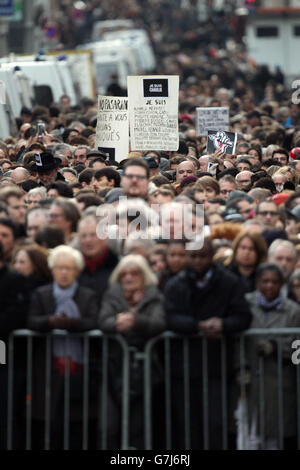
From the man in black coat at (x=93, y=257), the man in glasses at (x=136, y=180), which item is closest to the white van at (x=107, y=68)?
the man in glasses at (x=136, y=180)

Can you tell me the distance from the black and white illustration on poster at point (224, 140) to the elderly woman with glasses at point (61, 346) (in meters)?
8.87

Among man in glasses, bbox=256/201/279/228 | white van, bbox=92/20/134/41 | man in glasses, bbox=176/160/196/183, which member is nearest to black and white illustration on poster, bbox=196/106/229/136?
man in glasses, bbox=176/160/196/183

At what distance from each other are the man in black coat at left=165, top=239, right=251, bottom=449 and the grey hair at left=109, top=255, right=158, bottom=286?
0.45 feet

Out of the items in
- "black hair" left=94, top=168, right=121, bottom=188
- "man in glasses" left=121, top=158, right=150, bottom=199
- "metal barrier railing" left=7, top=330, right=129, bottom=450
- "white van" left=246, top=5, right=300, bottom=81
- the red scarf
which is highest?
"white van" left=246, top=5, right=300, bottom=81

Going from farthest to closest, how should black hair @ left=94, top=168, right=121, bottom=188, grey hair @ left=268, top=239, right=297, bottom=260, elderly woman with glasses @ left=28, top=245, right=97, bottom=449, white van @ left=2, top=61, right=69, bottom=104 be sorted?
white van @ left=2, top=61, right=69, bottom=104, black hair @ left=94, top=168, right=121, bottom=188, grey hair @ left=268, top=239, right=297, bottom=260, elderly woman with glasses @ left=28, top=245, right=97, bottom=449

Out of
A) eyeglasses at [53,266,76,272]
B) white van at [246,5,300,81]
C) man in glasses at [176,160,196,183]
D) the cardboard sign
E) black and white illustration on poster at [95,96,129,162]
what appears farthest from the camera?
white van at [246,5,300,81]

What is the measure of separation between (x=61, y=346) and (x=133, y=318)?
1.61 ft

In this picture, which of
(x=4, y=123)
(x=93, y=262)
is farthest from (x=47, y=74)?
(x=93, y=262)

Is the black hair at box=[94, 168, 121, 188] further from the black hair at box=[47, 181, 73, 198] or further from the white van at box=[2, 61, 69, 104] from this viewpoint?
the white van at box=[2, 61, 69, 104]

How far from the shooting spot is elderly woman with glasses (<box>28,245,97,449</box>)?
954cm
